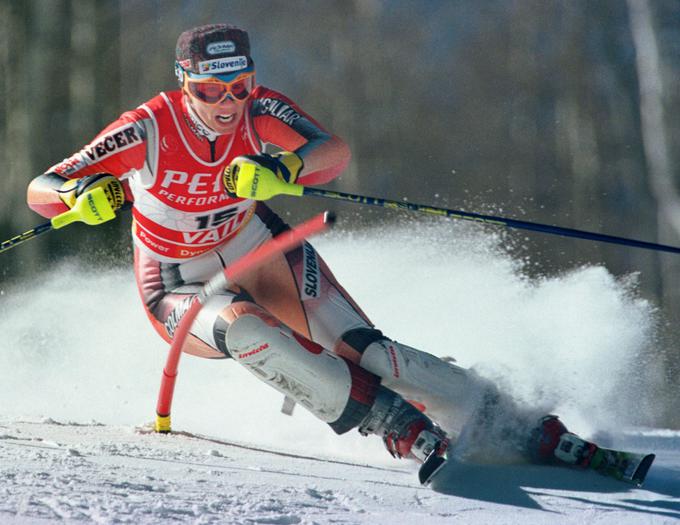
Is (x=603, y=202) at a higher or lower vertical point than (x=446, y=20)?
lower

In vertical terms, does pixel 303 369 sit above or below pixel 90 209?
below

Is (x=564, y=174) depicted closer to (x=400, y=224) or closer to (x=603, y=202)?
(x=603, y=202)

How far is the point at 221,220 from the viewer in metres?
3.21

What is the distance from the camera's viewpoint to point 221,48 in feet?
9.77

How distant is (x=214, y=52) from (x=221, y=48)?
3 centimetres

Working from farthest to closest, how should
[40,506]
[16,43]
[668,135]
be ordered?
[16,43] → [668,135] → [40,506]

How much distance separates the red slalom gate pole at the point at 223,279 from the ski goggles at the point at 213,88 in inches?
19.4

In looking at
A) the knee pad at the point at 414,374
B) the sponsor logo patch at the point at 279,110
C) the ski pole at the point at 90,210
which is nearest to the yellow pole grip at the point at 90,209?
the ski pole at the point at 90,210

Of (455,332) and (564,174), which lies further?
(564,174)

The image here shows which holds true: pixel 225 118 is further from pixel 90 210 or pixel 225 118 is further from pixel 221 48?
pixel 90 210

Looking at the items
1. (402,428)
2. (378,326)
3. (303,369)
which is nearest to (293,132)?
(303,369)

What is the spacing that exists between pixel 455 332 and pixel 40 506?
127 inches

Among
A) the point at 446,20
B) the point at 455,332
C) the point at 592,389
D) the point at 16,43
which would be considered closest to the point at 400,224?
the point at 455,332

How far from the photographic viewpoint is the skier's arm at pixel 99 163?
288 centimetres
